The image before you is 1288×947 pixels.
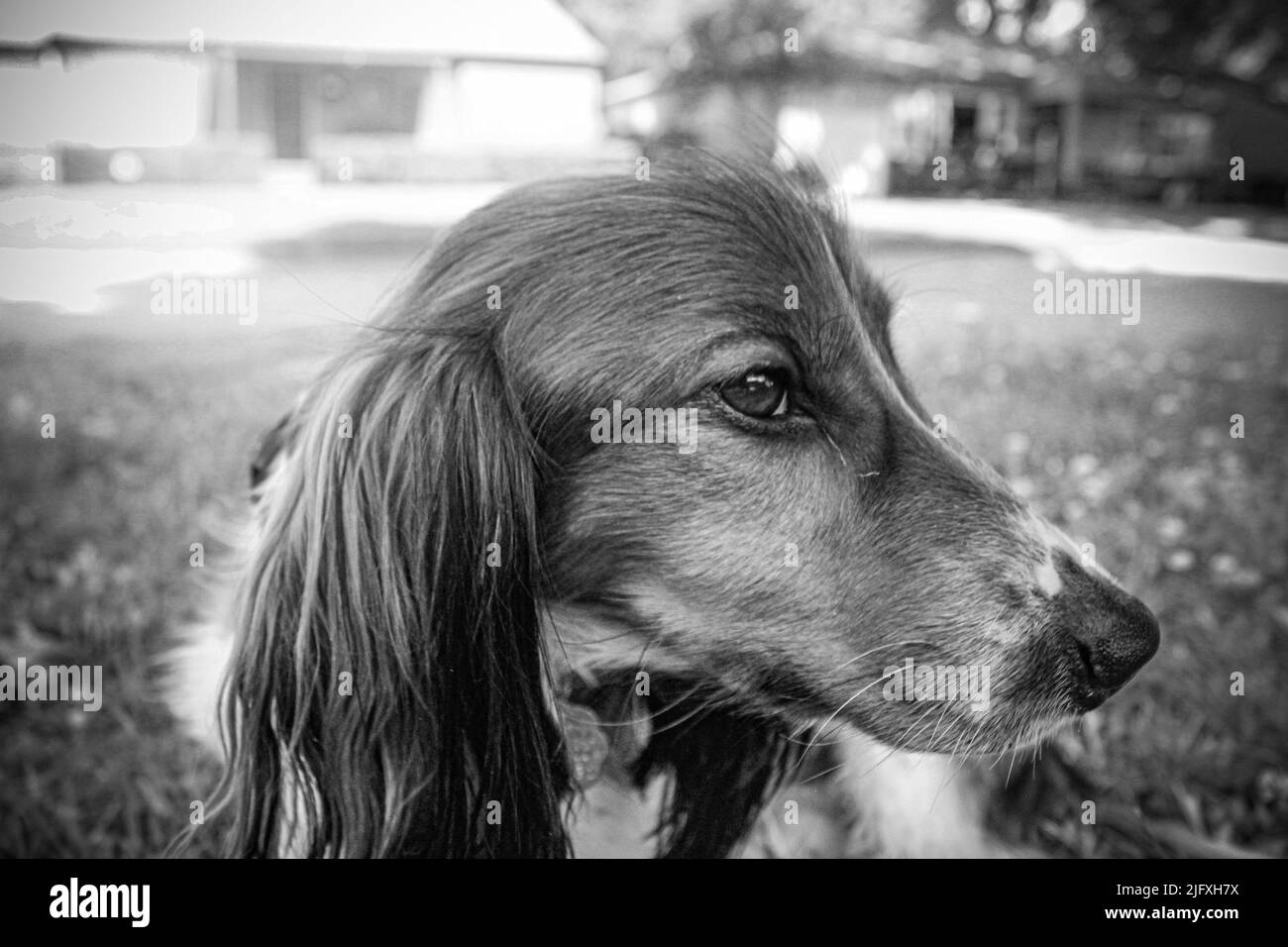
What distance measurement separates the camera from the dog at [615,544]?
1804 millimetres

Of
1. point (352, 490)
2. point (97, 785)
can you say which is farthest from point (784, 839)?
point (97, 785)

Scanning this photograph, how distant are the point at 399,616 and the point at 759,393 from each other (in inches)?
28.9

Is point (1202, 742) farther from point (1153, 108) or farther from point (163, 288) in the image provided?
point (163, 288)

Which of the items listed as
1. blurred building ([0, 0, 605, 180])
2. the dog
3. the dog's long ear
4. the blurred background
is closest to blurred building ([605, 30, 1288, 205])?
the blurred background

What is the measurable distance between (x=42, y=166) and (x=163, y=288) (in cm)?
40

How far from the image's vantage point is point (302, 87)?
2.81 metres

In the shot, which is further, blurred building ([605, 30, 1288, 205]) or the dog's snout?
blurred building ([605, 30, 1288, 205])

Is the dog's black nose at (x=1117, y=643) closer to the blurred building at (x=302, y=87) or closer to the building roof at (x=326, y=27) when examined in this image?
the blurred building at (x=302, y=87)

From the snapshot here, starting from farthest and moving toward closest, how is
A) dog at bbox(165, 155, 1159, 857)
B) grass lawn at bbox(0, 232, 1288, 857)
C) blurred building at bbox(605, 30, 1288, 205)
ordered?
blurred building at bbox(605, 30, 1288, 205)
grass lawn at bbox(0, 232, 1288, 857)
dog at bbox(165, 155, 1159, 857)

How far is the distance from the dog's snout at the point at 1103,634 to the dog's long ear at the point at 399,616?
944mm

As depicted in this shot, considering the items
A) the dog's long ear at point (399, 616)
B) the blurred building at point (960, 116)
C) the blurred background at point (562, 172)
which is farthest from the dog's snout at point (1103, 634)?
the blurred building at point (960, 116)

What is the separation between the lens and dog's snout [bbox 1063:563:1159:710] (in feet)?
6.07

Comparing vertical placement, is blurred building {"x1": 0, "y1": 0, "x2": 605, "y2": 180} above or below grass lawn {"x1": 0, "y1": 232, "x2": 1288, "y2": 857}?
above

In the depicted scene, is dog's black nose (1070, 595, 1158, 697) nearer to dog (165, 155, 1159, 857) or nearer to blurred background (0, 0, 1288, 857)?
dog (165, 155, 1159, 857)
